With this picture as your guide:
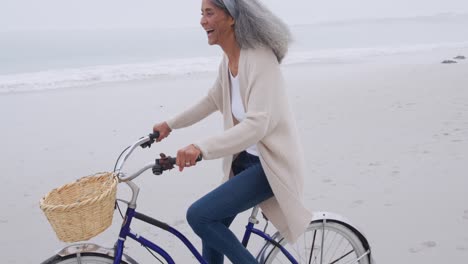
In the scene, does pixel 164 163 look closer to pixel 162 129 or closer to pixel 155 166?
pixel 155 166

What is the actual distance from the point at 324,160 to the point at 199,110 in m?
3.28

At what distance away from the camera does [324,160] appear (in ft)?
18.0

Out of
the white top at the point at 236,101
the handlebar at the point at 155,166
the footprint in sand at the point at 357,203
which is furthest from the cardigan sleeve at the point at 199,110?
the footprint in sand at the point at 357,203

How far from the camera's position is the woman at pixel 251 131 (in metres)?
1.92

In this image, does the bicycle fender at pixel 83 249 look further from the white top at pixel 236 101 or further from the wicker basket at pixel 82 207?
the white top at pixel 236 101

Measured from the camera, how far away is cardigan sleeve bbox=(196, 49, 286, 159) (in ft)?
6.19

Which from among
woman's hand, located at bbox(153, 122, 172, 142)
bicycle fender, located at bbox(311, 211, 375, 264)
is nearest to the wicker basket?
woman's hand, located at bbox(153, 122, 172, 142)

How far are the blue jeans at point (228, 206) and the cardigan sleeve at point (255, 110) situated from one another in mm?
226

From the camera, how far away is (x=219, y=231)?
2102 mm

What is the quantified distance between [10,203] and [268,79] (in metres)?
3.72

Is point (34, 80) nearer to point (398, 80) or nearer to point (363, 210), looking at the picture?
point (398, 80)

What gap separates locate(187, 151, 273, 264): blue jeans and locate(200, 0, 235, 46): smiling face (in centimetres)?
57

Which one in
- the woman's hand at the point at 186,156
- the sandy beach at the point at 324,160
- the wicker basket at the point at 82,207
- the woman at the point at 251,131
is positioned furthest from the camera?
the sandy beach at the point at 324,160

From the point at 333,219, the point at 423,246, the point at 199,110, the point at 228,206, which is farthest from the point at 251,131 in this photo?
the point at 423,246
